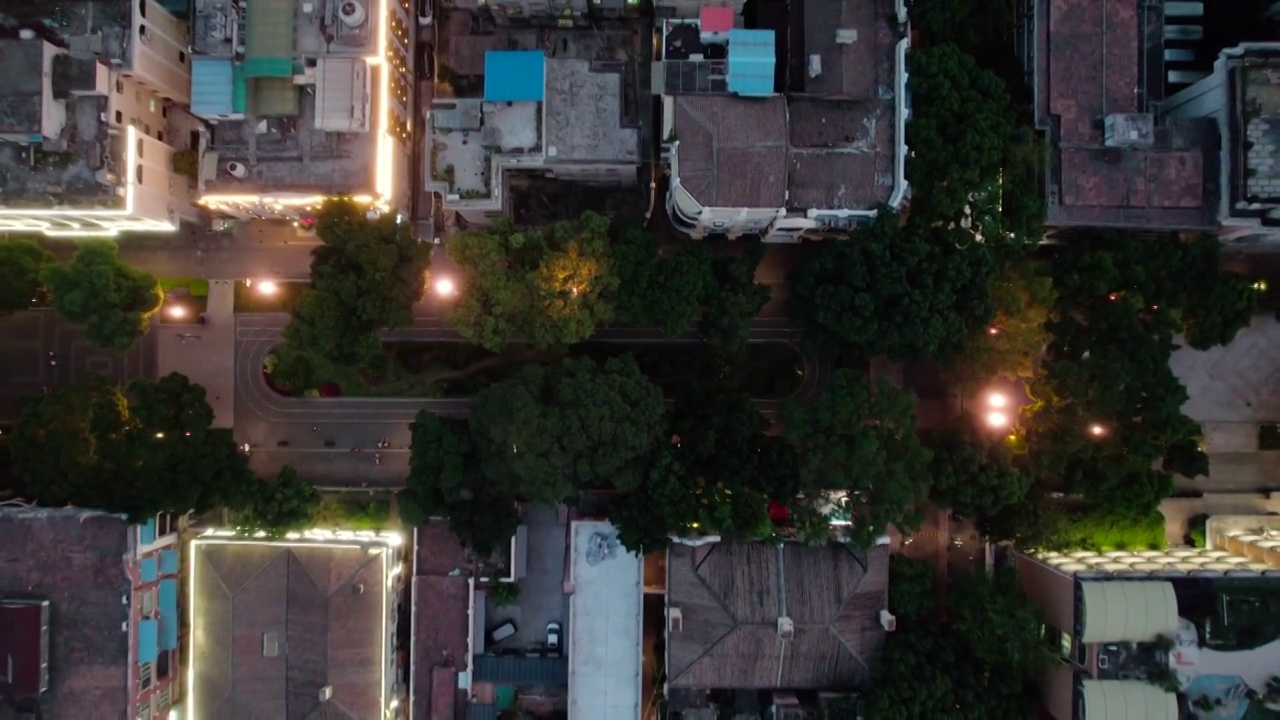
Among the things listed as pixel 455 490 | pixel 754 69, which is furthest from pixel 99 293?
pixel 754 69

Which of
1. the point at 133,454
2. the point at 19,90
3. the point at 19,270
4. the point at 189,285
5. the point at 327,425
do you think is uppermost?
the point at 19,90

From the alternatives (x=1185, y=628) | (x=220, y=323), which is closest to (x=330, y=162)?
(x=220, y=323)

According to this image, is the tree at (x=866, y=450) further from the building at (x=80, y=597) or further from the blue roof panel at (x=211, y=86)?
the building at (x=80, y=597)

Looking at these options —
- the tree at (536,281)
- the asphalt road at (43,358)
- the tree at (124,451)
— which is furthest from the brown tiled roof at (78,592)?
the tree at (536,281)

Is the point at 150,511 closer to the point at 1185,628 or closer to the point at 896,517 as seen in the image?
the point at 896,517

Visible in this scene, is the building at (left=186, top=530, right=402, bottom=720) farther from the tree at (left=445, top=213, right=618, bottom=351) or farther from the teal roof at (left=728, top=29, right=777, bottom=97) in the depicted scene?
the teal roof at (left=728, top=29, right=777, bottom=97)

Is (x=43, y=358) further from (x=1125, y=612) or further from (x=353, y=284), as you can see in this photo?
(x=1125, y=612)
